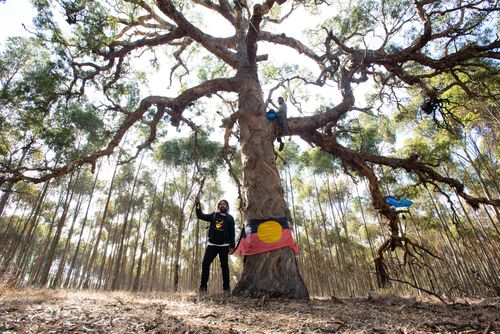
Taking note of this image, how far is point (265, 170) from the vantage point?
438 centimetres

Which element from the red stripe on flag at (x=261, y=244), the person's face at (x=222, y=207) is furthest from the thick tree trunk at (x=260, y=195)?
the person's face at (x=222, y=207)

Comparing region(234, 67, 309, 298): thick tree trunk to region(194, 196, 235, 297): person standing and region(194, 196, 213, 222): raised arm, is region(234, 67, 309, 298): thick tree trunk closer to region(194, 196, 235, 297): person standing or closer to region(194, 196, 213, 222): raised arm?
region(194, 196, 235, 297): person standing

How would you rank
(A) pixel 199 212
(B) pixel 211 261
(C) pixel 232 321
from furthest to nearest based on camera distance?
(A) pixel 199 212, (B) pixel 211 261, (C) pixel 232 321

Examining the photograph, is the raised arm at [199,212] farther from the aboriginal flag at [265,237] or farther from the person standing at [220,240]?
the aboriginal flag at [265,237]

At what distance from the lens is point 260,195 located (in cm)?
415

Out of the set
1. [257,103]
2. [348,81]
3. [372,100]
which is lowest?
[257,103]

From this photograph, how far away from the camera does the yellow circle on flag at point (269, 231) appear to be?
3.71 metres

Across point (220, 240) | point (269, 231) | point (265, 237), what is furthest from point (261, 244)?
→ point (220, 240)

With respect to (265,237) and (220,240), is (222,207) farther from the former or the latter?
(265,237)

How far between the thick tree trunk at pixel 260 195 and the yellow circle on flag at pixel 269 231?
15 cm

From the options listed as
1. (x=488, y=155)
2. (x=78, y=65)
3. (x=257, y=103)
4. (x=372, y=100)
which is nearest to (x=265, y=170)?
(x=257, y=103)

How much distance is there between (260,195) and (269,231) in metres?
0.63

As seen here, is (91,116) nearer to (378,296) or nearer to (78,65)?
(78,65)

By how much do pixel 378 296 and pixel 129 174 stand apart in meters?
18.4
